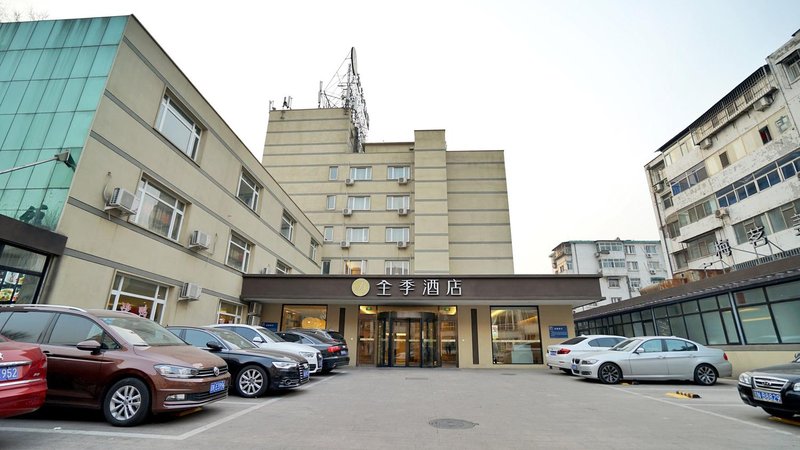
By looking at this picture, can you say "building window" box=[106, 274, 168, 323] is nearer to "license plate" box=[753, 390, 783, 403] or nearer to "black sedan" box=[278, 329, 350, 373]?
"black sedan" box=[278, 329, 350, 373]

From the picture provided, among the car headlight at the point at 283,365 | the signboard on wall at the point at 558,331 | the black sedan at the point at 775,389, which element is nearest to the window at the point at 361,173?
the signboard on wall at the point at 558,331

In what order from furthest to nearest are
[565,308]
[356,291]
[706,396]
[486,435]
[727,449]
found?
[565,308]
[356,291]
[706,396]
[486,435]
[727,449]

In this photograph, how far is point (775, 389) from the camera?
6.00 m

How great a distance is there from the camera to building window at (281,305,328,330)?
1911cm

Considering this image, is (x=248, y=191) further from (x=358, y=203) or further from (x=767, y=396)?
(x=767, y=396)

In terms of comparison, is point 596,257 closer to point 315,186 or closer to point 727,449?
point 315,186

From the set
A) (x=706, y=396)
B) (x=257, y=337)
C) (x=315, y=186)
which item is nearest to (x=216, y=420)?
(x=257, y=337)

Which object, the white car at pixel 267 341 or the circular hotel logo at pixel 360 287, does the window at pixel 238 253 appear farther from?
the white car at pixel 267 341

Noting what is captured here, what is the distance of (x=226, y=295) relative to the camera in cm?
1538

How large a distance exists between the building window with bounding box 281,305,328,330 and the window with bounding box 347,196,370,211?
37.4 feet

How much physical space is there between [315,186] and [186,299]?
57.9 feet

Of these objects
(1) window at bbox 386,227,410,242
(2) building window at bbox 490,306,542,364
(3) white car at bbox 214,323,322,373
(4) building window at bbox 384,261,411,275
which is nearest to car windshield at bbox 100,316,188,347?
(3) white car at bbox 214,323,322,373

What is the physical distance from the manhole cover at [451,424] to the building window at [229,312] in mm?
11857

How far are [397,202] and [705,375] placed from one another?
Answer: 21369mm
